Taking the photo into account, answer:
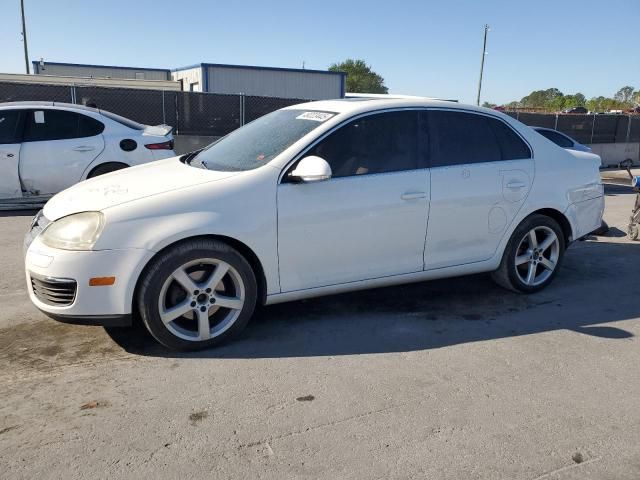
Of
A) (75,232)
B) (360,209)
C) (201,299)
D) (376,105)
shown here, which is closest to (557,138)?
(376,105)

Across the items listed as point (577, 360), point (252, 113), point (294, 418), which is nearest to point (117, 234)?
point (294, 418)

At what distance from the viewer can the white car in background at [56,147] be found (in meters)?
8.25

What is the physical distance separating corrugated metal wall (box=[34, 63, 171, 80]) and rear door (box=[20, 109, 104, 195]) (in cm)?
3944

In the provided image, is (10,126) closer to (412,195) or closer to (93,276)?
(93,276)

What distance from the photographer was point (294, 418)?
3.05 meters

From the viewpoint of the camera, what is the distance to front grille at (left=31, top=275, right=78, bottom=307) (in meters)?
3.49

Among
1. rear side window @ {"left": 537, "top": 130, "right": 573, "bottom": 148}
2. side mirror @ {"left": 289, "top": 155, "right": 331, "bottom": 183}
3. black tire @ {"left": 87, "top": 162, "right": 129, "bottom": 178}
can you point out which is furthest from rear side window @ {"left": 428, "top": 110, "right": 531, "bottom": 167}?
rear side window @ {"left": 537, "top": 130, "right": 573, "bottom": 148}

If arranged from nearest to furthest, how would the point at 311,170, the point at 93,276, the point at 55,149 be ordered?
1. the point at 93,276
2. the point at 311,170
3. the point at 55,149

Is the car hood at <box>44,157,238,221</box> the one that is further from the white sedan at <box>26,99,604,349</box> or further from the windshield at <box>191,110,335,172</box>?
the windshield at <box>191,110,335,172</box>

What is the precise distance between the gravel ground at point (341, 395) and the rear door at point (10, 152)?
13.8 ft

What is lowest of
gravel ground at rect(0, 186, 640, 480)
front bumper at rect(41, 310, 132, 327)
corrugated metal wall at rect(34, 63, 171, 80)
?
gravel ground at rect(0, 186, 640, 480)

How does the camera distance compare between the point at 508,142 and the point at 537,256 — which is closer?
the point at 508,142

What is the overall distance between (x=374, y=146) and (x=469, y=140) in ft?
3.00

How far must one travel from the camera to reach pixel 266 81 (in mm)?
34625
